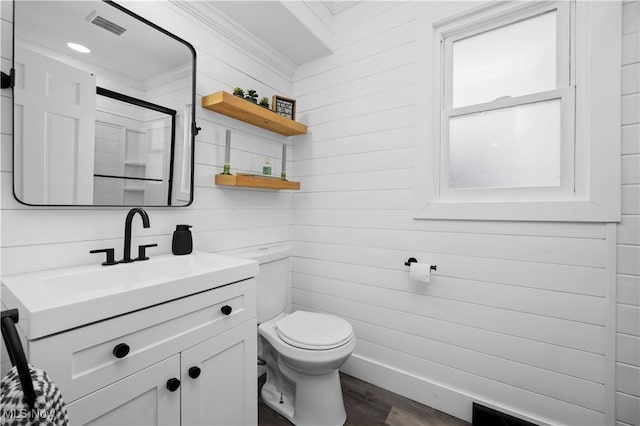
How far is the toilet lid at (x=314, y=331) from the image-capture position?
1358 millimetres

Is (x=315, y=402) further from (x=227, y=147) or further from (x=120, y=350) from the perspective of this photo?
(x=227, y=147)

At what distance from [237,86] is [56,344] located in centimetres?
159

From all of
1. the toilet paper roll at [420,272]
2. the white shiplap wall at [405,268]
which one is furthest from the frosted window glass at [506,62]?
the toilet paper roll at [420,272]

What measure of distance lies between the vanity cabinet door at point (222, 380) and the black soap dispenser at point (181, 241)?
1.65 ft

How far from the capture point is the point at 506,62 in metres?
1.50

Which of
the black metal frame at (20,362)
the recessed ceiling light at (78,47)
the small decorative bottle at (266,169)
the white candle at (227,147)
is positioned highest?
the recessed ceiling light at (78,47)

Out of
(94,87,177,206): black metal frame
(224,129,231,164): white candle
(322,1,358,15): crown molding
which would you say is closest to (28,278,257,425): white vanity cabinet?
(94,87,177,206): black metal frame

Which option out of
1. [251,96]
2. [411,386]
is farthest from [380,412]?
[251,96]

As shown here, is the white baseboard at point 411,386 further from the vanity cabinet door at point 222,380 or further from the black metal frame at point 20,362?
the black metal frame at point 20,362

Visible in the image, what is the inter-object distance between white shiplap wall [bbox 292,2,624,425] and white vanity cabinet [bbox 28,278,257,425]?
89 centimetres

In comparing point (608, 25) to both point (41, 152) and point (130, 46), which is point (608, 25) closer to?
point (130, 46)

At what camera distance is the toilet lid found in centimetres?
136

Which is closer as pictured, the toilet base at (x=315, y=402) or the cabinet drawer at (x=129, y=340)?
the cabinet drawer at (x=129, y=340)

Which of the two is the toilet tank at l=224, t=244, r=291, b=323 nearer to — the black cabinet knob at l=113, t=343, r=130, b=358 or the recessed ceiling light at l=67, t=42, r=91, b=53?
the black cabinet knob at l=113, t=343, r=130, b=358
